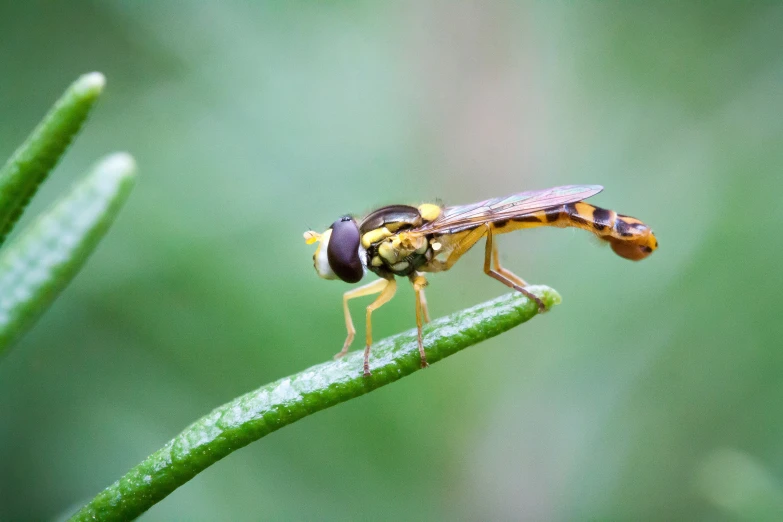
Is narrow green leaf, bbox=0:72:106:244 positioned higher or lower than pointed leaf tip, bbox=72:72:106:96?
lower

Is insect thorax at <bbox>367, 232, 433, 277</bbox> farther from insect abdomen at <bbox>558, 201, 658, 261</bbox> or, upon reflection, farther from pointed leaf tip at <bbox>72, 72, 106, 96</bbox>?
pointed leaf tip at <bbox>72, 72, 106, 96</bbox>

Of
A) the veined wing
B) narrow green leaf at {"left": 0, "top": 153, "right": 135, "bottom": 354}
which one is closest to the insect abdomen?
the veined wing

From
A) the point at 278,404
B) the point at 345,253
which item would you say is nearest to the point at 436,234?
the point at 345,253

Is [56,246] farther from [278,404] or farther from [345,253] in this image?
[345,253]

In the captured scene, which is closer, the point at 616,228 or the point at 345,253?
the point at 345,253

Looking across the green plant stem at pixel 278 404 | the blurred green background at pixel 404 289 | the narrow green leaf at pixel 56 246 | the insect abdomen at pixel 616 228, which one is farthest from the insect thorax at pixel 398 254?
the narrow green leaf at pixel 56 246

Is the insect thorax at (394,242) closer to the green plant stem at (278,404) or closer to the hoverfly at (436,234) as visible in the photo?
the hoverfly at (436,234)
